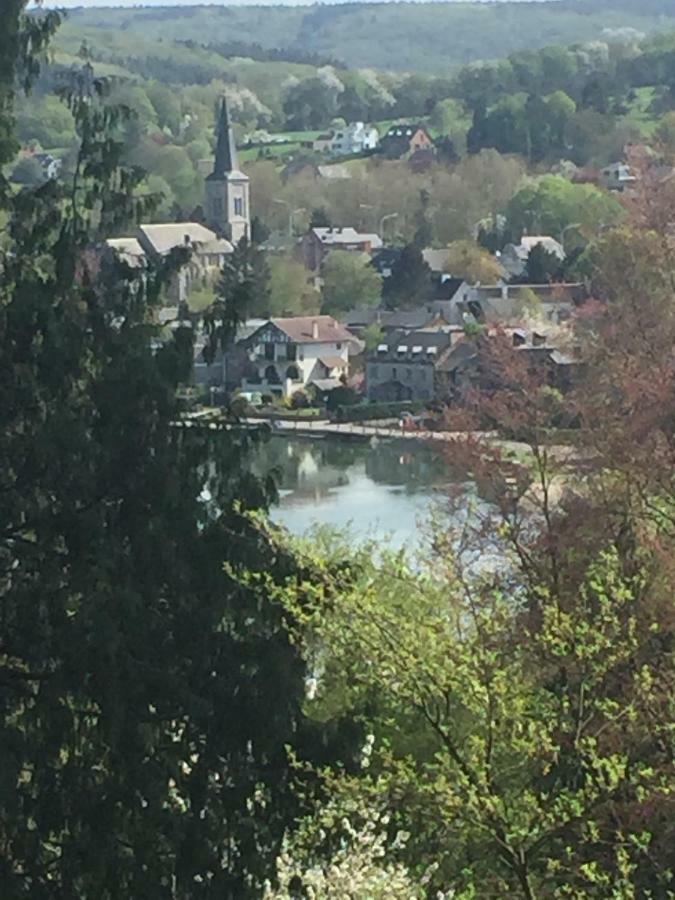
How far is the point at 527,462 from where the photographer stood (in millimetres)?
6516

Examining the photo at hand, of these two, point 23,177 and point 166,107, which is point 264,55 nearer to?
point 166,107

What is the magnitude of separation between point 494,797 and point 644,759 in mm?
1045

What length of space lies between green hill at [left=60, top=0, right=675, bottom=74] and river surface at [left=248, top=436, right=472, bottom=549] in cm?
7723

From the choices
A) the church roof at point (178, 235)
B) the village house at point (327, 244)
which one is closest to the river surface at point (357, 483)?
the church roof at point (178, 235)

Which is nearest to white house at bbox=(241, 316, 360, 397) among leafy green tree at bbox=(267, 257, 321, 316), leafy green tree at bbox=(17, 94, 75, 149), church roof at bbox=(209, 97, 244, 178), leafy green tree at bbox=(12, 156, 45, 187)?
leafy green tree at bbox=(267, 257, 321, 316)

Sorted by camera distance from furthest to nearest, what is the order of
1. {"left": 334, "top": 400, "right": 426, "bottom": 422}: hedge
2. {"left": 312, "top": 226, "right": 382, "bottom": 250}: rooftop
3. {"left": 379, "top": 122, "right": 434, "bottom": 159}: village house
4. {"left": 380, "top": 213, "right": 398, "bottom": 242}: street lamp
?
{"left": 379, "top": 122, "right": 434, "bottom": 159}: village house
{"left": 380, "top": 213, "right": 398, "bottom": 242}: street lamp
{"left": 312, "top": 226, "right": 382, "bottom": 250}: rooftop
{"left": 334, "top": 400, "right": 426, "bottom": 422}: hedge

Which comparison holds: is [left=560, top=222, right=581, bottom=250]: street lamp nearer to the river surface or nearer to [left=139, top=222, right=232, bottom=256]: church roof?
[left=139, top=222, right=232, bottom=256]: church roof

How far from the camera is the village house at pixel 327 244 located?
32.2 metres

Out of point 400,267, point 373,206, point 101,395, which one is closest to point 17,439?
point 101,395

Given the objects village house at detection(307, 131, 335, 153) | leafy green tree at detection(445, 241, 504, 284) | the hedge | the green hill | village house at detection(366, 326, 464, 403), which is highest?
the green hill

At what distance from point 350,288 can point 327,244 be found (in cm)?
553

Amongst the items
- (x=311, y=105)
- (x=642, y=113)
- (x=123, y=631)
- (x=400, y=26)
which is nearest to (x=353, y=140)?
(x=311, y=105)

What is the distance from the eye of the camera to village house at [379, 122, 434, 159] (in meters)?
46.8

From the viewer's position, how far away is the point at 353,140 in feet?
173
